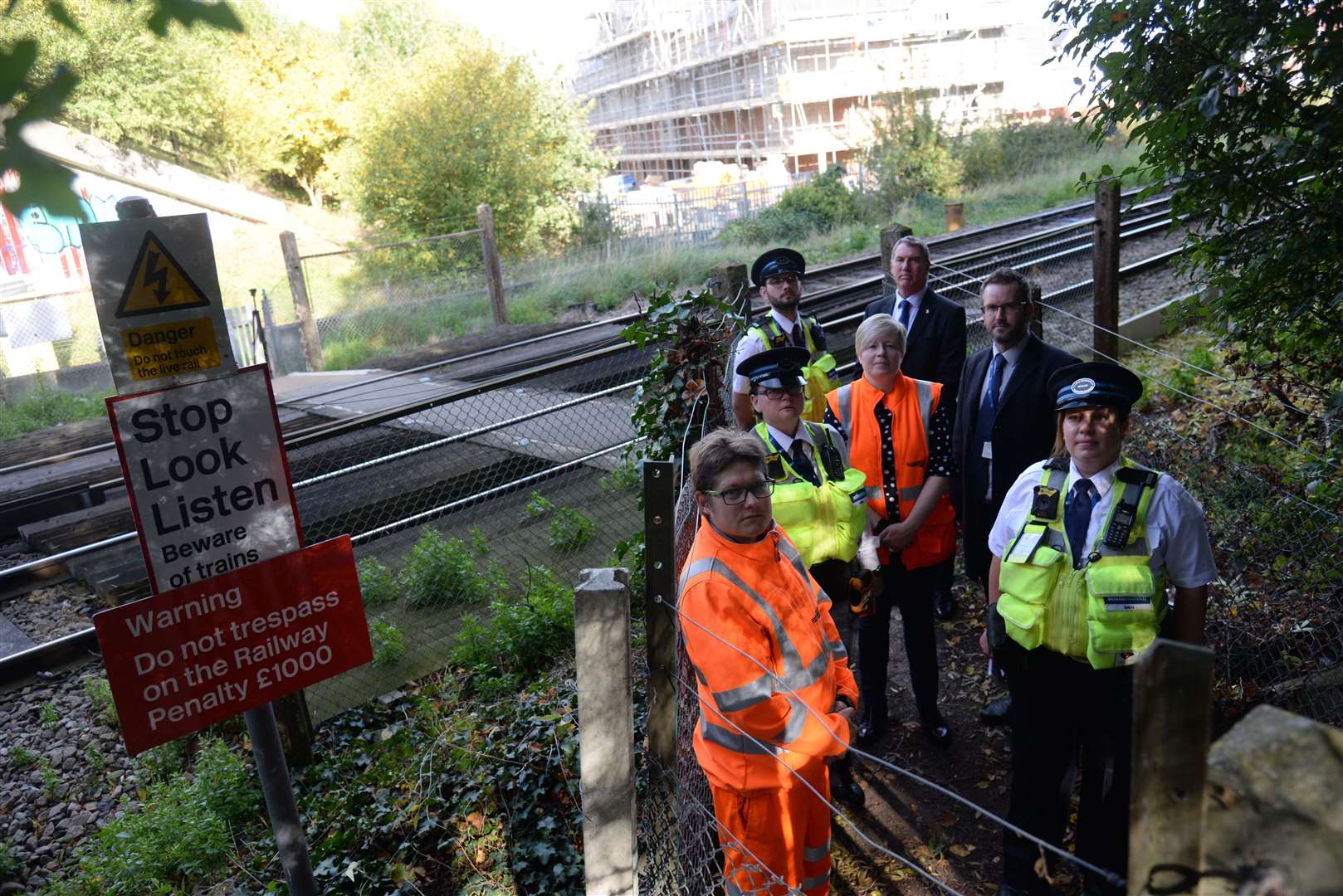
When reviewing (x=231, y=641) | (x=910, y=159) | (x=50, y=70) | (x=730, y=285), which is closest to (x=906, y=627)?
(x=730, y=285)

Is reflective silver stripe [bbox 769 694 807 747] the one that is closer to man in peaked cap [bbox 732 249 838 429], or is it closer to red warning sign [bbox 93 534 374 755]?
red warning sign [bbox 93 534 374 755]

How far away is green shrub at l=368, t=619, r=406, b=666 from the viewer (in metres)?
6.04

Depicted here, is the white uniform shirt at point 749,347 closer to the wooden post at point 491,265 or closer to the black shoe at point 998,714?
the black shoe at point 998,714

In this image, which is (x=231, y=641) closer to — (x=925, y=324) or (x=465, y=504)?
(x=925, y=324)

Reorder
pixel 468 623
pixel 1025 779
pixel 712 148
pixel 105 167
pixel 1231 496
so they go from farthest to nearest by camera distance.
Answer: pixel 712 148
pixel 105 167
pixel 468 623
pixel 1231 496
pixel 1025 779

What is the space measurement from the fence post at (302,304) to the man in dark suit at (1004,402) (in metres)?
14.0

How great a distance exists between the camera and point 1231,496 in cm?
567

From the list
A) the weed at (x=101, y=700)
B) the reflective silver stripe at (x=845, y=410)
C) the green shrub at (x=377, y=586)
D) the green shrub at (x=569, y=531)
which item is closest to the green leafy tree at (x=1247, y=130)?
the reflective silver stripe at (x=845, y=410)

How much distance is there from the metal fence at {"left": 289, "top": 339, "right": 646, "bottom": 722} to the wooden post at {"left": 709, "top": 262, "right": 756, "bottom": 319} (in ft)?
2.80

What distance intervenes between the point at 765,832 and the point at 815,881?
1.52ft

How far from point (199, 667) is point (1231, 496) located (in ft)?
17.7

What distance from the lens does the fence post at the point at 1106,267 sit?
Answer: 7.40 m

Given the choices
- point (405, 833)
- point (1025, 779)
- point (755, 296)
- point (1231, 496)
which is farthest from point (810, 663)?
point (755, 296)

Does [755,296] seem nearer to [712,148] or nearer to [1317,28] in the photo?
[1317,28]
